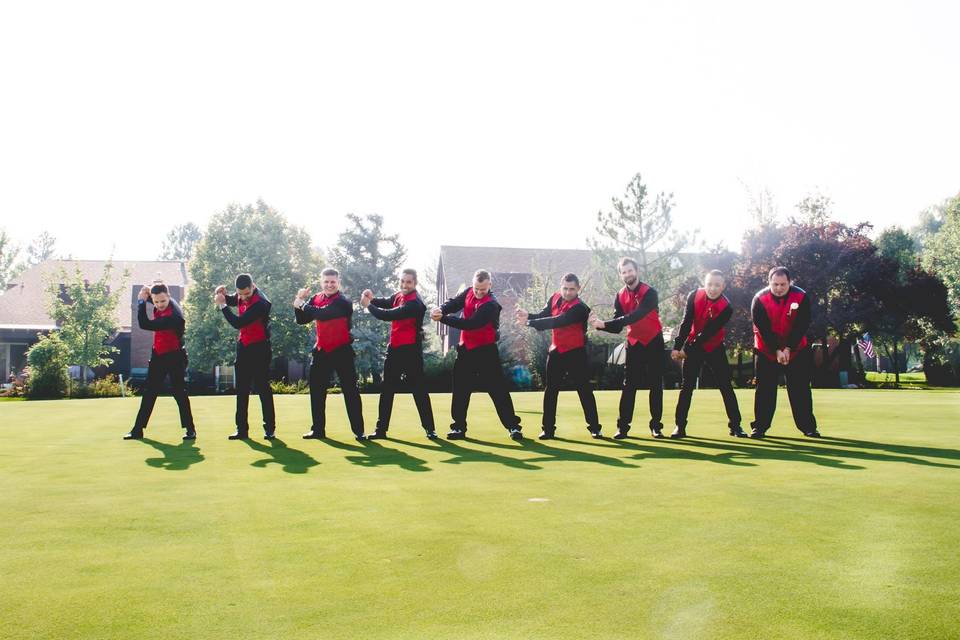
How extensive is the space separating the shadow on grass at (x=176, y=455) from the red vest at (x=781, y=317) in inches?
280

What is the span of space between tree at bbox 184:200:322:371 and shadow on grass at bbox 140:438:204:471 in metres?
37.1

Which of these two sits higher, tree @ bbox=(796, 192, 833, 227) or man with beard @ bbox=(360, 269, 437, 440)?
tree @ bbox=(796, 192, 833, 227)

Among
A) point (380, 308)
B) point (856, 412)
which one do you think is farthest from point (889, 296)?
point (380, 308)

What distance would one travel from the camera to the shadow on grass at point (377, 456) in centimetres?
823

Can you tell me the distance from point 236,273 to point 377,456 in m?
42.0

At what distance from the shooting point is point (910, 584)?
3951mm

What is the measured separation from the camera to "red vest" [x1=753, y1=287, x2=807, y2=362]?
11.3 m

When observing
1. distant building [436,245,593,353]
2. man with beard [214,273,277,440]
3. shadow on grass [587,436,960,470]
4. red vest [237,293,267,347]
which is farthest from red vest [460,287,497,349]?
distant building [436,245,593,353]

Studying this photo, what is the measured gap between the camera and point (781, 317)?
11367 millimetres

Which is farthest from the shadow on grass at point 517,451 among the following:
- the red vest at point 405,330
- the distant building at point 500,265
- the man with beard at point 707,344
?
the distant building at point 500,265

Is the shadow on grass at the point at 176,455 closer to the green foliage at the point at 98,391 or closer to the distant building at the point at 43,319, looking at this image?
the green foliage at the point at 98,391

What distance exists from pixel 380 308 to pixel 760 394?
5.09 m

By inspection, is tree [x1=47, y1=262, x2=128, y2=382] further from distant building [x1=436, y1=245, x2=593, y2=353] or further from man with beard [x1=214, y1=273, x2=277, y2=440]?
man with beard [x1=214, y1=273, x2=277, y2=440]

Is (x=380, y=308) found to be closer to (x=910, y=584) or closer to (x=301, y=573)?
(x=301, y=573)
